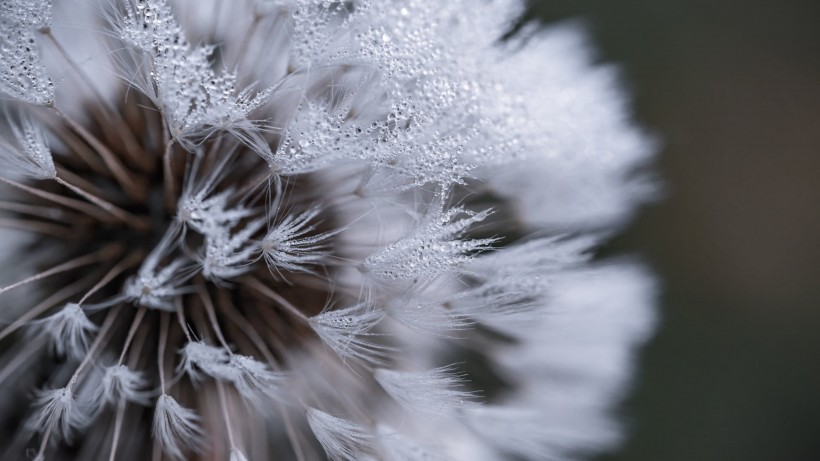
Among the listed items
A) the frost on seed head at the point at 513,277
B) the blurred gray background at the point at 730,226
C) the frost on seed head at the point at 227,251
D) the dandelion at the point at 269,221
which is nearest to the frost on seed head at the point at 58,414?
the dandelion at the point at 269,221

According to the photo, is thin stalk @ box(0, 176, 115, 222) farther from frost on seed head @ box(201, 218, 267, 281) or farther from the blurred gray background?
the blurred gray background

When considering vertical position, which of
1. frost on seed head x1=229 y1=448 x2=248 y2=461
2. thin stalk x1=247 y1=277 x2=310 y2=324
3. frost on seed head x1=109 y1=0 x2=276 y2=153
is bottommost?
frost on seed head x1=229 y1=448 x2=248 y2=461

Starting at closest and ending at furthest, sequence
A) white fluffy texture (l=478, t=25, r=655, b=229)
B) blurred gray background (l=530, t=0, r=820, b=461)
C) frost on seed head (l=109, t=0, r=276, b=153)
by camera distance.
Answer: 1. frost on seed head (l=109, t=0, r=276, b=153)
2. white fluffy texture (l=478, t=25, r=655, b=229)
3. blurred gray background (l=530, t=0, r=820, b=461)

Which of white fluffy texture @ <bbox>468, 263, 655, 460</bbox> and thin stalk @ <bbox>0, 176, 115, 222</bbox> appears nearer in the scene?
thin stalk @ <bbox>0, 176, 115, 222</bbox>

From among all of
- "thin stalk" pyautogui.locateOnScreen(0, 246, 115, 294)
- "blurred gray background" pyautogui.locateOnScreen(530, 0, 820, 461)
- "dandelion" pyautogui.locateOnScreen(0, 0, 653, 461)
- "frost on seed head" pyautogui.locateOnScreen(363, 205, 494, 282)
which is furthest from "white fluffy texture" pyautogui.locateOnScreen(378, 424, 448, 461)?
"blurred gray background" pyautogui.locateOnScreen(530, 0, 820, 461)

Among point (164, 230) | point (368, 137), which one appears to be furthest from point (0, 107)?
point (368, 137)

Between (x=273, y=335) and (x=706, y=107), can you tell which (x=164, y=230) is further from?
(x=706, y=107)

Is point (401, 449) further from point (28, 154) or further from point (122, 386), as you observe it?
point (28, 154)

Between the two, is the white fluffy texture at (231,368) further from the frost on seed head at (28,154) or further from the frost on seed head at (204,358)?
the frost on seed head at (28,154)

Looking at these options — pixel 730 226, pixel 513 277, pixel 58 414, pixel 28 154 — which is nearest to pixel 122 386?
pixel 58 414
